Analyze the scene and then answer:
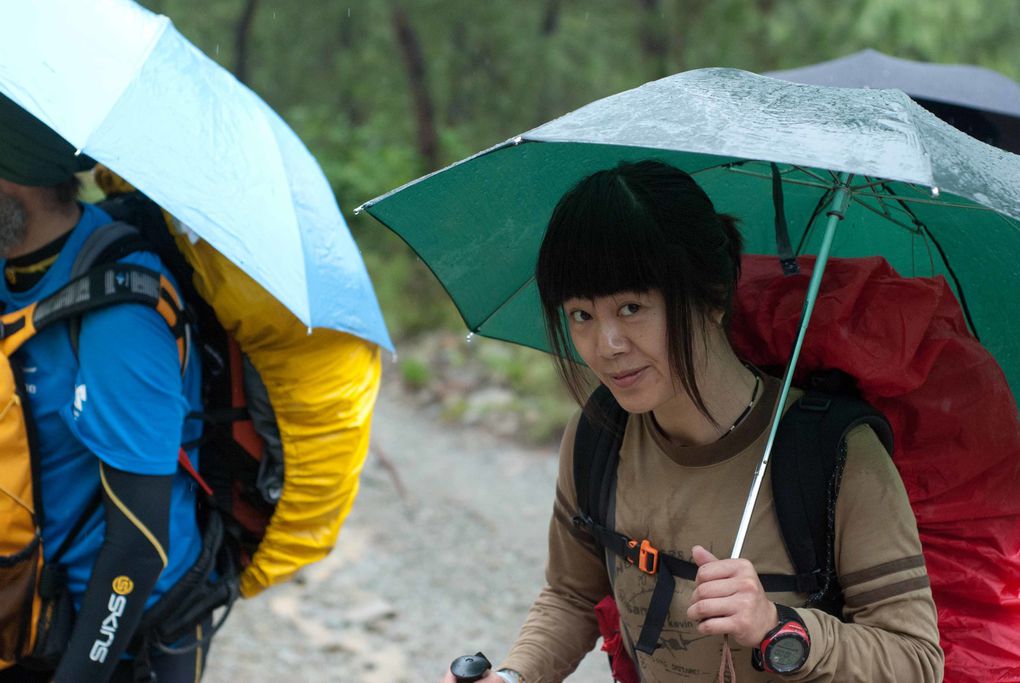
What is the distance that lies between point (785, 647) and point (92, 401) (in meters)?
1.55

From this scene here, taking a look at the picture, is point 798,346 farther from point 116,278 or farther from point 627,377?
point 116,278

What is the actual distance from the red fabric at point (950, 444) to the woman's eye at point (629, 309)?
14.3 inches

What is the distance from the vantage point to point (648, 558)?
→ 1921mm

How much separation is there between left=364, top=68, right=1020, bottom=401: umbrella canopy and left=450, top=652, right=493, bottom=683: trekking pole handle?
29.0 inches

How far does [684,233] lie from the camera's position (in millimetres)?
1855

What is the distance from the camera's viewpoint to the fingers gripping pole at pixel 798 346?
70.5 inches

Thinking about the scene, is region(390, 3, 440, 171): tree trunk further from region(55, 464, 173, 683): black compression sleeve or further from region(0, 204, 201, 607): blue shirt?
region(55, 464, 173, 683): black compression sleeve

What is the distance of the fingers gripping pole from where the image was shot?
179 centimetres

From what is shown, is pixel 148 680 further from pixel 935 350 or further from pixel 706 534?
pixel 935 350

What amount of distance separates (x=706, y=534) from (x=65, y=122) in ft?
4.89

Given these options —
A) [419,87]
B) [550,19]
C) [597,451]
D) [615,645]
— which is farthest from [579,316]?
[419,87]

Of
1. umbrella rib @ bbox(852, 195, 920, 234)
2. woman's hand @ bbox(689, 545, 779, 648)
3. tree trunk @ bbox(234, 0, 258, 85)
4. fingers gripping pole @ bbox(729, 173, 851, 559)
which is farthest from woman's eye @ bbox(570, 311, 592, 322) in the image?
tree trunk @ bbox(234, 0, 258, 85)

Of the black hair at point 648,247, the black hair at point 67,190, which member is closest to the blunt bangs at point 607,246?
the black hair at point 648,247

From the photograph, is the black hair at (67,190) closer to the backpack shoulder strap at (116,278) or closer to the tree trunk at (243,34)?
the backpack shoulder strap at (116,278)
